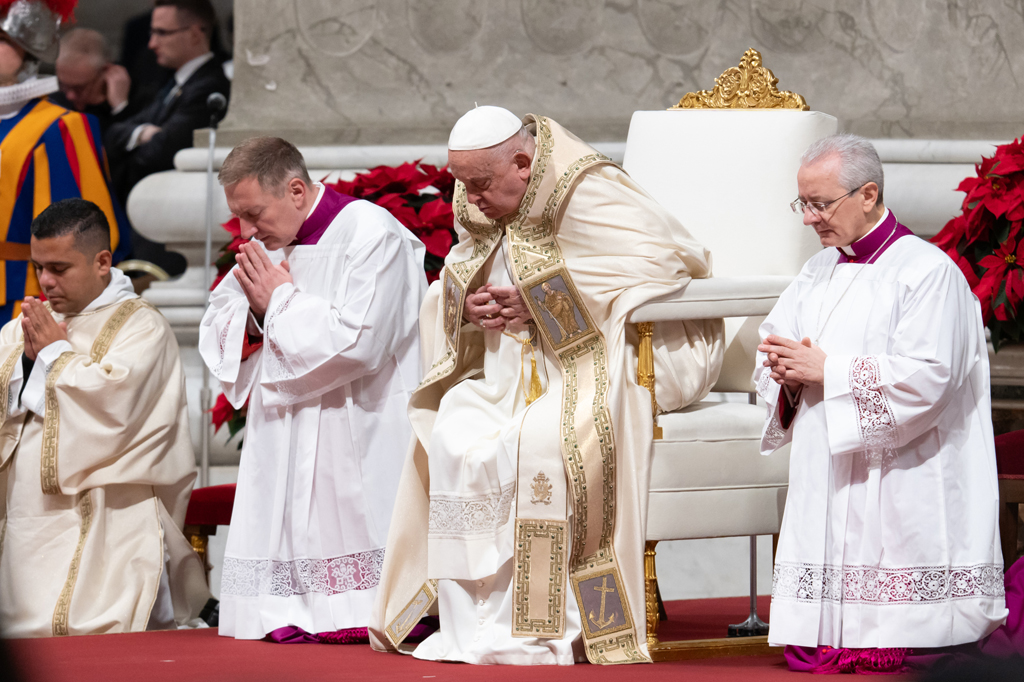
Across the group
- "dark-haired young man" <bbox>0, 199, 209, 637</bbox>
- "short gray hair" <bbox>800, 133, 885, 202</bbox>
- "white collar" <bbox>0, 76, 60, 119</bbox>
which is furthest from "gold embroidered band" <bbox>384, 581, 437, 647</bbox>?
"white collar" <bbox>0, 76, 60, 119</bbox>

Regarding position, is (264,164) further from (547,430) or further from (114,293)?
(547,430)

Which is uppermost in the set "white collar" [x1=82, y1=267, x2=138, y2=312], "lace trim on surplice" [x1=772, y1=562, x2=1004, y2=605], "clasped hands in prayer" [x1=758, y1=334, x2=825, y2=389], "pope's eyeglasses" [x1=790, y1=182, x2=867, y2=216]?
"pope's eyeglasses" [x1=790, y1=182, x2=867, y2=216]

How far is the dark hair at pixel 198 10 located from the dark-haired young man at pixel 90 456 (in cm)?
343

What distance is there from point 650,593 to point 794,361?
0.74 metres

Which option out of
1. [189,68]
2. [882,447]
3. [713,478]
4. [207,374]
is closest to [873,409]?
[882,447]

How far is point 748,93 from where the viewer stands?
4719 mm

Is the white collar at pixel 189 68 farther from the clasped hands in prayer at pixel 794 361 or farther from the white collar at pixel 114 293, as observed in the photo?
the clasped hands in prayer at pixel 794 361

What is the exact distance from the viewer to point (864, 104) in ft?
20.5

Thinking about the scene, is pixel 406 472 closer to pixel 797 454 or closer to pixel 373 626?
pixel 373 626

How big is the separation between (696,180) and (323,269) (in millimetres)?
1231

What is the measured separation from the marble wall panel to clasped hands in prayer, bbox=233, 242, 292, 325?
2329mm

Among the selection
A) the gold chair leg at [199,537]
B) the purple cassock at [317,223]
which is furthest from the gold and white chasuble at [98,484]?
the purple cassock at [317,223]

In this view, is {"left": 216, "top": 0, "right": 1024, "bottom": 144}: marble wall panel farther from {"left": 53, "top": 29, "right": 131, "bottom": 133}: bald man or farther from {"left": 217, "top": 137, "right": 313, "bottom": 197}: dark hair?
{"left": 217, "top": 137, "right": 313, "bottom": 197}: dark hair

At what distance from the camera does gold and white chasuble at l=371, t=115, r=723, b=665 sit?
3754 millimetres
